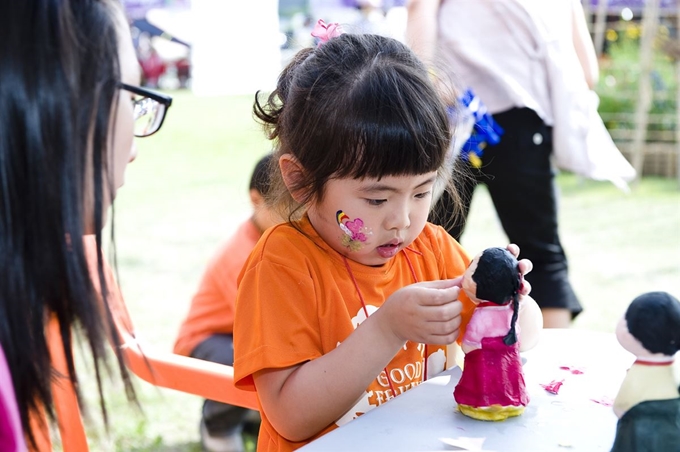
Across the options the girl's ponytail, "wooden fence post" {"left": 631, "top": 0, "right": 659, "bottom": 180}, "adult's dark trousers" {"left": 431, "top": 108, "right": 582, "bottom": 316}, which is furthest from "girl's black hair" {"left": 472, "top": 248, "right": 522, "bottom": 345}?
"wooden fence post" {"left": 631, "top": 0, "right": 659, "bottom": 180}

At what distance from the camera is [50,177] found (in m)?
0.80

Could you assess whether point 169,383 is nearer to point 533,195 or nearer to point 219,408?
point 219,408

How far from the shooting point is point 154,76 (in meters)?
16.5

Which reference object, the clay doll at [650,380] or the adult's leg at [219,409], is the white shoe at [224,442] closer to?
the adult's leg at [219,409]

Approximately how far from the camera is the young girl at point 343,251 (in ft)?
3.68

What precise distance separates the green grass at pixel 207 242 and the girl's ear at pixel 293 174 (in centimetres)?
20

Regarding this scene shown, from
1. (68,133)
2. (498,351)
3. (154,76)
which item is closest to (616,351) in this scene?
(498,351)

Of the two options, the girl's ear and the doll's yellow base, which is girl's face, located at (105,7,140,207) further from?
the doll's yellow base

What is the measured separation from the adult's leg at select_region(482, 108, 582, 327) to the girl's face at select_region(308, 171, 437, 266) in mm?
1172

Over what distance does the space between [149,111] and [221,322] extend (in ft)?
4.05

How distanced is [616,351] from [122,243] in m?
4.22

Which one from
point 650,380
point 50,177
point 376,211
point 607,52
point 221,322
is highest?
point 607,52

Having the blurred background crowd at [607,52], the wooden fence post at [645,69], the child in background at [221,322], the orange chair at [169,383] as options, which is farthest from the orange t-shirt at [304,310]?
the wooden fence post at [645,69]

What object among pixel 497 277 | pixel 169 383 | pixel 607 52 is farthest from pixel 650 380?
pixel 607 52
